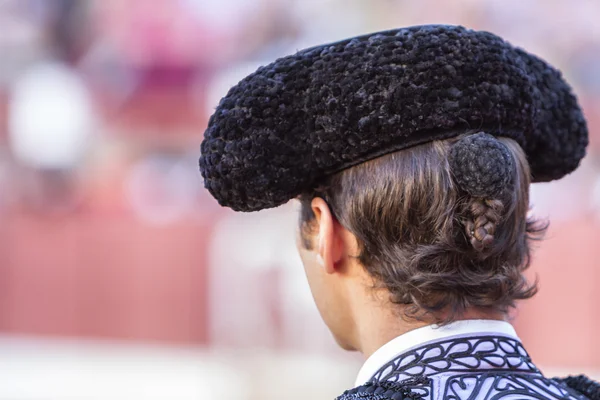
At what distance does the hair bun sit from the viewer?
118 centimetres

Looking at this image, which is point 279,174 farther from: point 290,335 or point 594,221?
point 594,221

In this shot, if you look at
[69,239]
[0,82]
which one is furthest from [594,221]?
[0,82]

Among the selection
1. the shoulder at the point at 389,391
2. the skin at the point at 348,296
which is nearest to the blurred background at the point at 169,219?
the skin at the point at 348,296

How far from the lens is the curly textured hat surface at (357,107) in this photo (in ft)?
4.05

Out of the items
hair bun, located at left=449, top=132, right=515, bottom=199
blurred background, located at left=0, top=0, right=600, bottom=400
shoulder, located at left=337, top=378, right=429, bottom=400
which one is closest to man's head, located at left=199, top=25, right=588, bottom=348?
hair bun, located at left=449, top=132, right=515, bottom=199

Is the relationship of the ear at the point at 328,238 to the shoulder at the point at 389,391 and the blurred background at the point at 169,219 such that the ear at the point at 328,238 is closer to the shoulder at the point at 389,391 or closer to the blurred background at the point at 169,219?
the shoulder at the point at 389,391

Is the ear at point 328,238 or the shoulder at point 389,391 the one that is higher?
the ear at point 328,238

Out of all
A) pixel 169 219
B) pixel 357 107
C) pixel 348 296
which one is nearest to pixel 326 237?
pixel 348 296

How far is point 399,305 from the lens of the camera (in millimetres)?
1299

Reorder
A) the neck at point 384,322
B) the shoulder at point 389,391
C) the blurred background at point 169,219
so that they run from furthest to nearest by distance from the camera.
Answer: the blurred background at point 169,219
the neck at point 384,322
the shoulder at point 389,391

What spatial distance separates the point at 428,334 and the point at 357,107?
366 millimetres

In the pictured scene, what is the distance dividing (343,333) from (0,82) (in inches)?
333

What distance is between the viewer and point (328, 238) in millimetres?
1336

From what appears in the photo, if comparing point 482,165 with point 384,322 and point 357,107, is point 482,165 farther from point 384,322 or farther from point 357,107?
point 384,322
